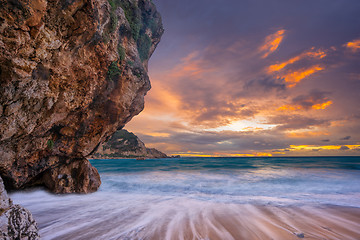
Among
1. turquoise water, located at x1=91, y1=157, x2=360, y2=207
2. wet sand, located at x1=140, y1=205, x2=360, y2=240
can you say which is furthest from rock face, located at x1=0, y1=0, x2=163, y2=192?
wet sand, located at x1=140, y1=205, x2=360, y2=240

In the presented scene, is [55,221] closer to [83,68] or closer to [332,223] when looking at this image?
[83,68]

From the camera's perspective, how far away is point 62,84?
18.8ft

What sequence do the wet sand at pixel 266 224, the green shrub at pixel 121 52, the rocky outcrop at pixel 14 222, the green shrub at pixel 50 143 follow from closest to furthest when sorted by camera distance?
the rocky outcrop at pixel 14 222, the wet sand at pixel 266 224, the green shrub at pixel 50 143, the green shrub at pixel 121 52

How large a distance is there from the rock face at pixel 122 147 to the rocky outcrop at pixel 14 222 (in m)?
90.5

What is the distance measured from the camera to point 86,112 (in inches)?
294

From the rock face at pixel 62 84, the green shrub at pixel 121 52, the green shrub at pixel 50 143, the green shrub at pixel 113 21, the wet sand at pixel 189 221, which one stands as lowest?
the wet sand at pixel 189 221

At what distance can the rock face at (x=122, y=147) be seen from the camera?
3588 inches

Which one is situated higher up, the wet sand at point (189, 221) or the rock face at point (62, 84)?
the rock face at point (62, 84)

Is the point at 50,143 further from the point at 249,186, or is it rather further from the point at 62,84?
the point at 249,186

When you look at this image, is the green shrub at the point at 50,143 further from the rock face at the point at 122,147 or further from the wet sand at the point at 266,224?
the rock face at the point at 122,147

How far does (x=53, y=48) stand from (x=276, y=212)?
27.4 ft

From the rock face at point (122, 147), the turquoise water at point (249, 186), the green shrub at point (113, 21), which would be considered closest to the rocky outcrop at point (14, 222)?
the turquoise water at point (249, 186)

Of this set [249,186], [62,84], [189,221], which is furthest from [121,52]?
[249,186]

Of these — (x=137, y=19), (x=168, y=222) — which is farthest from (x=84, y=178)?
(x=137, y=19)
